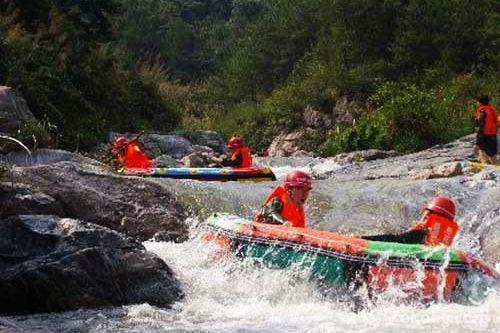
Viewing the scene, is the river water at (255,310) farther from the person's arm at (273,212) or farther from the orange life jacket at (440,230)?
the orange life jacket at (440,230)

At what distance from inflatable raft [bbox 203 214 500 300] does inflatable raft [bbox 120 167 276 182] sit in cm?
669

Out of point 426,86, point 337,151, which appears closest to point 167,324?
point 337,151

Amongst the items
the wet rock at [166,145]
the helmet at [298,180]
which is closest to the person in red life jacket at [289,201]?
the helmet at [298,180]

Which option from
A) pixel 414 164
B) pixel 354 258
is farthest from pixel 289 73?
pixel 354 258

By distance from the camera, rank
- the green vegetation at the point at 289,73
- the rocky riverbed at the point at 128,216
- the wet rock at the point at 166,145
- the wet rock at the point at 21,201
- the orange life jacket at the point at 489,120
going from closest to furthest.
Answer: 1. the rocky riverbed at the point at 128,216
2. the wet rock at the point at 21,201
3. the orange life jacket at the point at 489,120
4. the green vegetation at the point at 289,73
5. the wet rock at the point at 166,145

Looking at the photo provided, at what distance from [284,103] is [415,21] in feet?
25.1

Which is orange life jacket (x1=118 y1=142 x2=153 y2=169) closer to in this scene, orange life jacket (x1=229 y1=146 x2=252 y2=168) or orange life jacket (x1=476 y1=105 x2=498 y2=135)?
orange life jacket (x1=229 y1=146 x2=252 y2=168)

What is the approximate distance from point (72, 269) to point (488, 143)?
31.5 ft

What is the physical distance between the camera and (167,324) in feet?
21.6

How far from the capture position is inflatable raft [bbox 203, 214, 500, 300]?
6629 mm

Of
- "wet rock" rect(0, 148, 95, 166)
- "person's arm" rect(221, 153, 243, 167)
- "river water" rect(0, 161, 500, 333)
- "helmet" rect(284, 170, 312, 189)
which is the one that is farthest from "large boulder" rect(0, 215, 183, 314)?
Result: "person's arm" rect(221, 153, 243, 167)

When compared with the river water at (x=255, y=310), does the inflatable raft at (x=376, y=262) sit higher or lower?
higher

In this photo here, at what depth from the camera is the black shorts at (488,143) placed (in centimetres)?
1445

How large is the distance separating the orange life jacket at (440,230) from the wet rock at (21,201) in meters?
4.48
